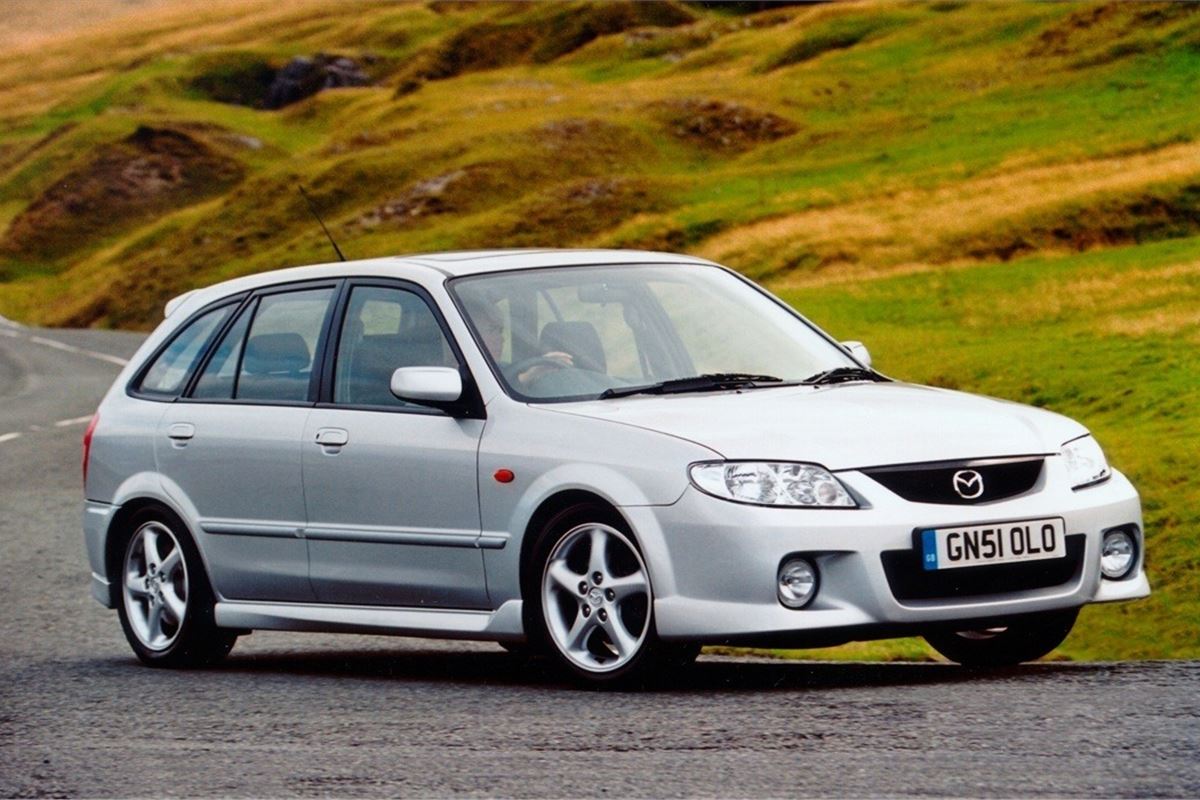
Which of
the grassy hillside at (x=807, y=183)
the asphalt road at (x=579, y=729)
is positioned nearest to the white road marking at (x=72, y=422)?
the grassy hillside at (x=807, y=183)

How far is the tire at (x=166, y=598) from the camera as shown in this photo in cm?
991

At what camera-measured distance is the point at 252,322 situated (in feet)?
33.1

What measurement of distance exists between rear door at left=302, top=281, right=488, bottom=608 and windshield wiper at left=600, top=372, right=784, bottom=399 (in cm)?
55

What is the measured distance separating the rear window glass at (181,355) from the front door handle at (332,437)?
4.37 feet

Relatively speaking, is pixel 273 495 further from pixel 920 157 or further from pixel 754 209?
pixel 920 157

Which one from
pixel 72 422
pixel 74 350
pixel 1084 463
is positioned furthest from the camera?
pixel 74 350

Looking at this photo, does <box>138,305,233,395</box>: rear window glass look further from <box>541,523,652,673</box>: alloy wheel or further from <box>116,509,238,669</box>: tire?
<box>541,523,652,673</box>: alloy wheel

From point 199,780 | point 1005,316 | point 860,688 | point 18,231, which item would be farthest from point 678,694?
point 18,231

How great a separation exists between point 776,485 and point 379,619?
200cm

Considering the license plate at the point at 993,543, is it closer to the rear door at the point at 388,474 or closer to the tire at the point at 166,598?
the rear door at the point at 388,474

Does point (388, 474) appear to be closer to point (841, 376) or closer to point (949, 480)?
point (841, 376)

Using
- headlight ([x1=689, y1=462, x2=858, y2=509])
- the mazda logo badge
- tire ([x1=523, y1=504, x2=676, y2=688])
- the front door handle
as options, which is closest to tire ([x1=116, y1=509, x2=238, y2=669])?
the front door handle

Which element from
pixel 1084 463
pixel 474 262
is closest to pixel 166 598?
pixel 474 262

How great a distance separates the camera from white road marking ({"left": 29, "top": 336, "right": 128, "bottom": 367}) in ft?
143
